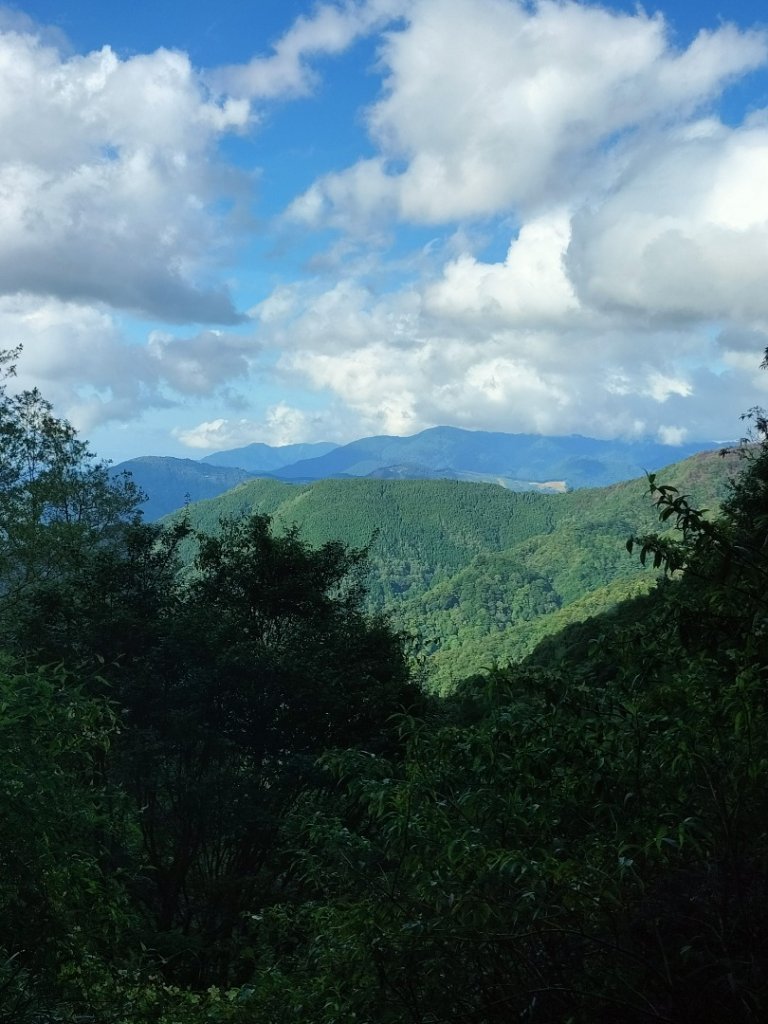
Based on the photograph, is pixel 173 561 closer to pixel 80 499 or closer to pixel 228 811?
pixel 228 811

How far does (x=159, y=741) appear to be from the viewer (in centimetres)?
1552

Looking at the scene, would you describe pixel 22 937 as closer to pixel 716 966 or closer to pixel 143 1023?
pixel 143 1023

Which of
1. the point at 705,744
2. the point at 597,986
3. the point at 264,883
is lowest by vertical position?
the point at 264,883

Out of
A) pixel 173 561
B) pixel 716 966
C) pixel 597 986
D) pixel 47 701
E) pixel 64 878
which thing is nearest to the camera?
pixel 716 966

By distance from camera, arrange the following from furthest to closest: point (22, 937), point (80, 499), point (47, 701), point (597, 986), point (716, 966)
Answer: point (80, 499) < point (47, 701) < point (22, 937) < point (597, 986) < point (716, 966)

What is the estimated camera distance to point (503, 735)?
507cm

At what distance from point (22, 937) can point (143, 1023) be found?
3.40 feet

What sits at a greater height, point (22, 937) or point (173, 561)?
point (173, 561)

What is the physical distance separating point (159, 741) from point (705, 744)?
13336mm

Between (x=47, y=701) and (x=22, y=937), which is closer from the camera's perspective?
(x=22, y=937)

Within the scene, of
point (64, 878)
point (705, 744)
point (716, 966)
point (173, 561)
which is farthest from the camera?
point (173, 561)

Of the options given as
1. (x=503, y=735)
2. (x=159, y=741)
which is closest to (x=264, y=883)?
(x=159, y=741)

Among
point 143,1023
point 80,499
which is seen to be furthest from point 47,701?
point 80,499

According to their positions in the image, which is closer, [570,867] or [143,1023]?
[570,867]
